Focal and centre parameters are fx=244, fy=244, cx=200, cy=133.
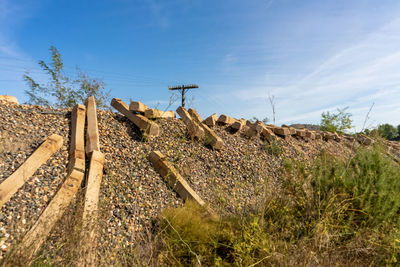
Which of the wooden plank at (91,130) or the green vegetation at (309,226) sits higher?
the wooden plank at (91,130)

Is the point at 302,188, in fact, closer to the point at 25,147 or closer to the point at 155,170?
the point at 155,170

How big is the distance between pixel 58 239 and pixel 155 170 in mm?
1589

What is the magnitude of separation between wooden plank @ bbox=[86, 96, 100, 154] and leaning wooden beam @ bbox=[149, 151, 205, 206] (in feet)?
2.81

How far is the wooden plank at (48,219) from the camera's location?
2.08 m

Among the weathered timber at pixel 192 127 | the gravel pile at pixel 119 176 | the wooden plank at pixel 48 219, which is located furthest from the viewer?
the weathered timber at pixel 192 127

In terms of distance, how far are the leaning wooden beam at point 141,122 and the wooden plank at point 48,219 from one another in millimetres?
1420

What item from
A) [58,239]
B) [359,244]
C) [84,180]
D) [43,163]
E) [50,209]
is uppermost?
[43,163]

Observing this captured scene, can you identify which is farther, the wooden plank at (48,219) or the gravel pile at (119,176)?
the gravel pile at (119,176)

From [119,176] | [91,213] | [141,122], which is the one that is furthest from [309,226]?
[141,122]

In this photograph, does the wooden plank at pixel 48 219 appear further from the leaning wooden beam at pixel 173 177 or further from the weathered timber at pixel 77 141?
the leaning wooden beam at pixel 173 177

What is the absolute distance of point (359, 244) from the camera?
2539mm

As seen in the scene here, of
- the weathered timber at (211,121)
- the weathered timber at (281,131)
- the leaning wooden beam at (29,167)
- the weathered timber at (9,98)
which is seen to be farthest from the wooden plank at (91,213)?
the weathered timber at (281,131)

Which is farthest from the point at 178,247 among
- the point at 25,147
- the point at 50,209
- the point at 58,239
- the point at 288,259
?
the point at 25,147

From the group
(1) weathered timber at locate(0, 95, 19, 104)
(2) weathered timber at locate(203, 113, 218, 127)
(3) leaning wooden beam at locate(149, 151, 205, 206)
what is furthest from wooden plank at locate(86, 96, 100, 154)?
(2) weathered timber at locate(203, 113, 218, 127)
